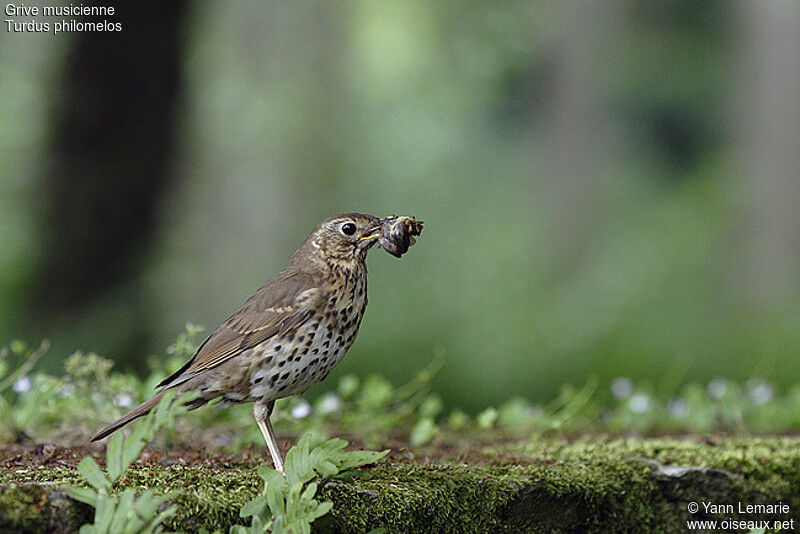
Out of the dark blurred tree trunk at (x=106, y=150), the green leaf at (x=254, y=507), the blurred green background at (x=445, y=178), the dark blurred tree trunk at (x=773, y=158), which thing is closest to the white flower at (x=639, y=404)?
the blurred green background at (x=445, y=178)

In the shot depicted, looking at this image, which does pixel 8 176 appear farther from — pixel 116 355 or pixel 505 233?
pixel 505 233

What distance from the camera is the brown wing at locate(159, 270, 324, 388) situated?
10.9 ft

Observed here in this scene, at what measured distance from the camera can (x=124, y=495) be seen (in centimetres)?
223

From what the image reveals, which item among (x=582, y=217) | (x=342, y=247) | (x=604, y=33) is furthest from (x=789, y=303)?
(x=604, y=33)

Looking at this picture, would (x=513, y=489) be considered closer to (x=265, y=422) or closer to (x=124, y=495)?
(x=265, y=422)

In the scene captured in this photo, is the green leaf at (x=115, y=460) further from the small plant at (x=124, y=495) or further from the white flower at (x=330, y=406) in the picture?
the white flower at (x=330, y=406)

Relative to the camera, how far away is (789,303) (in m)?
10.7

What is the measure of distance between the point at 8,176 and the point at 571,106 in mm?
10134

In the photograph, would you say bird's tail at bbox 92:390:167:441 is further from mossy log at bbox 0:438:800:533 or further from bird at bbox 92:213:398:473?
mossy log at bbox 0:438:800:533

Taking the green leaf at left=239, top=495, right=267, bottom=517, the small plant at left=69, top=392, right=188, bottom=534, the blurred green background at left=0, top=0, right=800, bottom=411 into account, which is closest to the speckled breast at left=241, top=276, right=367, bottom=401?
→ the green leaf at left=239, top=495, right=267, bottom=517

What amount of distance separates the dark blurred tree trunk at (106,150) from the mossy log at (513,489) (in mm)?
4473

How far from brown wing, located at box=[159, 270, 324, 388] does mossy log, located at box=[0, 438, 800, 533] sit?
34cm

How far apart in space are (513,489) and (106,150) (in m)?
5.31

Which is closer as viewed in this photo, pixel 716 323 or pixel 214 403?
pixel 214 403
